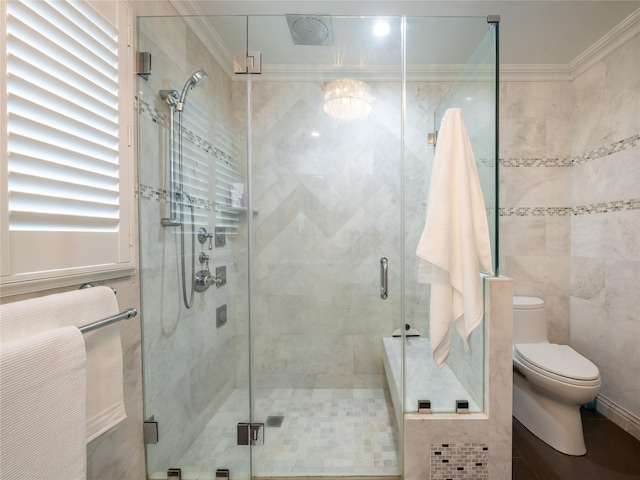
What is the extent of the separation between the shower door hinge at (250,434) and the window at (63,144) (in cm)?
97

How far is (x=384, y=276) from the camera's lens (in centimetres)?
161

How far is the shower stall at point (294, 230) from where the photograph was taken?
1.40 m

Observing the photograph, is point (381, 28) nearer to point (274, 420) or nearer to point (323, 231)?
point (323, 231)

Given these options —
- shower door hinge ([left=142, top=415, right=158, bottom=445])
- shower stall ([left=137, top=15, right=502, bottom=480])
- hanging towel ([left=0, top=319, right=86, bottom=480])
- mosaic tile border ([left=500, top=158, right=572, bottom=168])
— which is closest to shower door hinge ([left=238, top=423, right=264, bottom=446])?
shower stall ([left=137, top=15, right=502, bottom=480])

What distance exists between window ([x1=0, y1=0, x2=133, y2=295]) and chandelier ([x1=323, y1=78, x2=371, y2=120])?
3.17ft

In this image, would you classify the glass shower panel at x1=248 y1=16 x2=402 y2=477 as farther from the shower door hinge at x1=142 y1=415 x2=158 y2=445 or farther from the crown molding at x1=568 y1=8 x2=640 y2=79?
the crown molding at x1=568 y1=8 x2=640 y2=79

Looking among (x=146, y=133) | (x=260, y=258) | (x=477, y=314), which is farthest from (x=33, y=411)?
(x=477, y=314)

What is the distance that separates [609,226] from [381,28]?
75.5 inches

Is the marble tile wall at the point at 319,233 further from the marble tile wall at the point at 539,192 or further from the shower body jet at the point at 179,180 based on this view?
the marble tile wall at the point at 539,192

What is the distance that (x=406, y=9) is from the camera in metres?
1.64

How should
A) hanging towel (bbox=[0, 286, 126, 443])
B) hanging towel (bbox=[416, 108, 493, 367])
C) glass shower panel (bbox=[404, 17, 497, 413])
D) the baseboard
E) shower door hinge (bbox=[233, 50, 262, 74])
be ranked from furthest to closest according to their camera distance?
the baseboard, shower door hinge (bbox=[233, 50, 262, 74]), glass shower panel (bbox=[404, 17, 497, 413]), hanging towel (bbox=[416, 108, 493, 367]), hanging towel (bbox=[0, 286, 126, 443])

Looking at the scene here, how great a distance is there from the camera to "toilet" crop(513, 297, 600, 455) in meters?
1.49

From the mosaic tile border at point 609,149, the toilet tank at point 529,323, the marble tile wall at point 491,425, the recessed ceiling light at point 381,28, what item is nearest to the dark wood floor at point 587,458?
the marble tile wall at point 491,425

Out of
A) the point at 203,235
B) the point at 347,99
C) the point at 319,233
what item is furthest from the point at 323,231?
the point at 347,99
